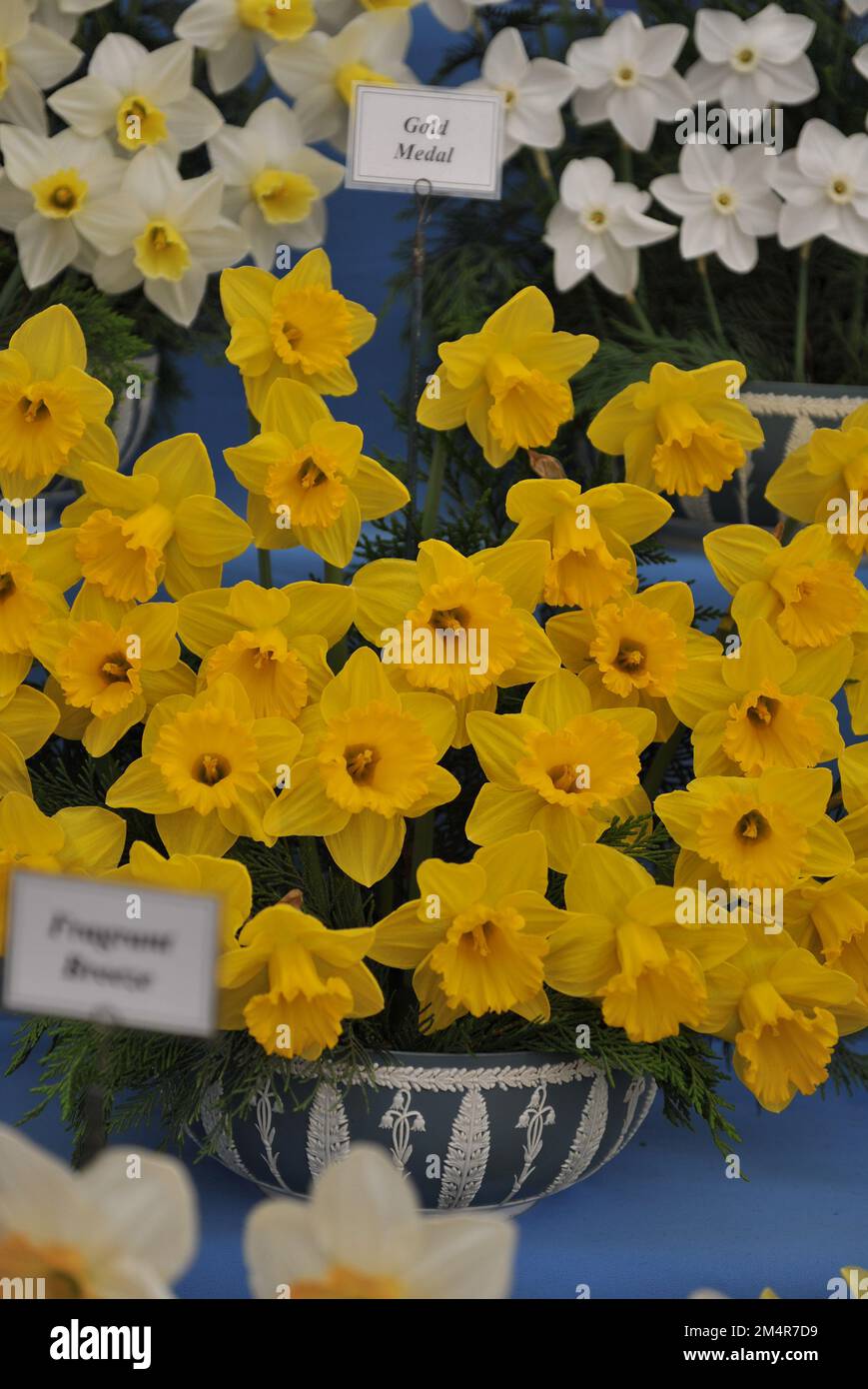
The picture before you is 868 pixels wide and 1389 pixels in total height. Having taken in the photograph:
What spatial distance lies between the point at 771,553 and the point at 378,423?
52cm

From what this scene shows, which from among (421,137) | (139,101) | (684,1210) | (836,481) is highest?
(139,101)

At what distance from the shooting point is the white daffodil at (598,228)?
0.89 m

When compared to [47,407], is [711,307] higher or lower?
higher

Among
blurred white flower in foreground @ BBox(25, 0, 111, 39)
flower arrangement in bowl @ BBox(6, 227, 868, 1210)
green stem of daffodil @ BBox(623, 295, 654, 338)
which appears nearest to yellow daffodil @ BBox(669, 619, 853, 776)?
flower arrangement in bowl @ BBox(6, 227, 868, 1210)

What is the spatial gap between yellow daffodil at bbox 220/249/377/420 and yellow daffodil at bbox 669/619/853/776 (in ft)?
0.68

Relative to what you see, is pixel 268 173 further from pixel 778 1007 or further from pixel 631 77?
pixel 778 1007

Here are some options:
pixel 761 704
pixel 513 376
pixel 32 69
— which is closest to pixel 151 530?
pixel 513 376

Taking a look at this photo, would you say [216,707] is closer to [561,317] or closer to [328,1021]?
[328,1021]

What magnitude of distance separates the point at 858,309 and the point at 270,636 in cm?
56

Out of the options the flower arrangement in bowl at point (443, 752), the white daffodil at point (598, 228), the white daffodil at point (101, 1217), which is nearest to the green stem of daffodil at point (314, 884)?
the flower arrangement in bowl at point (443, 752)

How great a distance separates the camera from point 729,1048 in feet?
2.39

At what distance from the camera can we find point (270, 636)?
0.60 m
